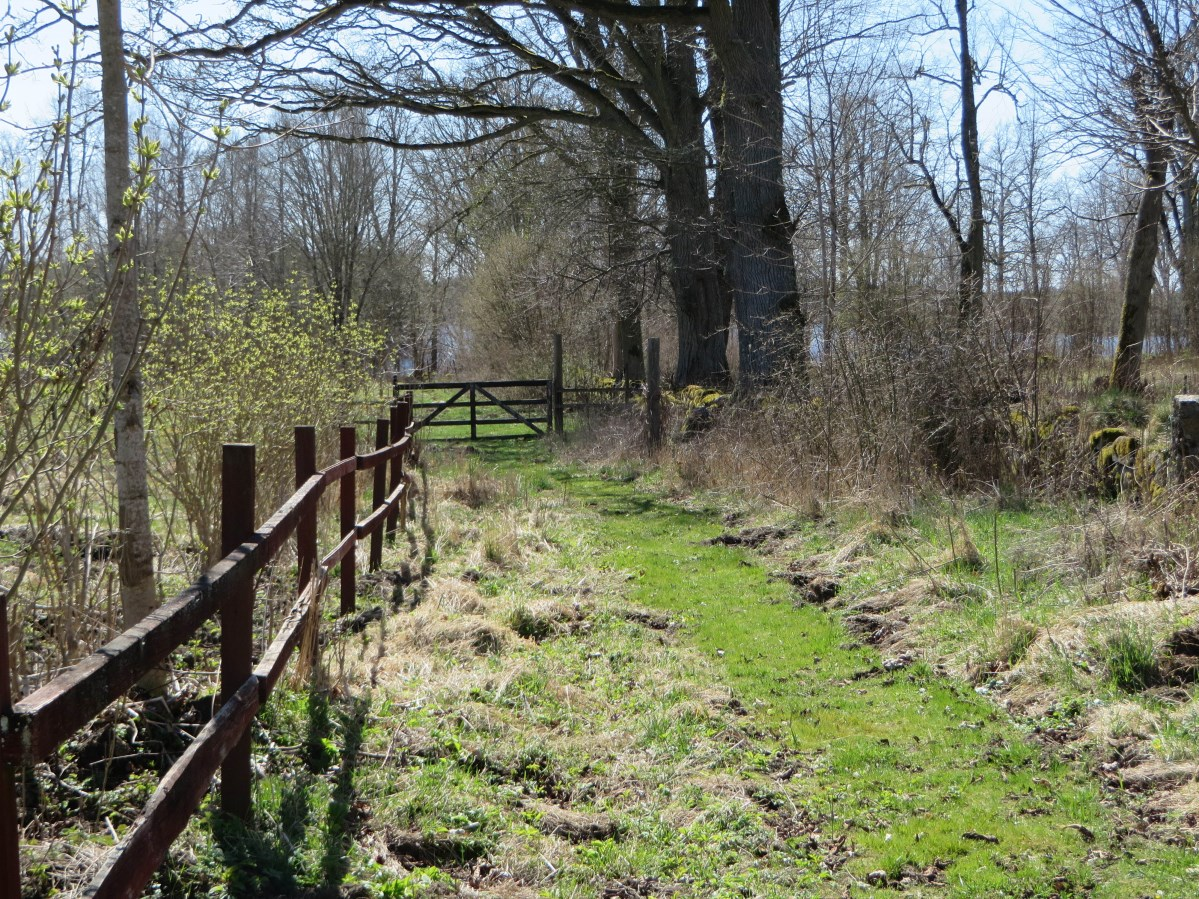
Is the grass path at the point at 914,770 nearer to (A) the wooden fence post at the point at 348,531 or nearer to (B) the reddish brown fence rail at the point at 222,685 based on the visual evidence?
(A) the wooden fence post at the point at 348,531

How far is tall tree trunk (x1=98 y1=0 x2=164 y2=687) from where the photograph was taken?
4.57 meters

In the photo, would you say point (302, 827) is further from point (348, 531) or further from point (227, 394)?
point (227, 394)

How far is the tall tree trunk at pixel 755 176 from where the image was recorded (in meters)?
15.6

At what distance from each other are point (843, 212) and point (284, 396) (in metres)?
7.22

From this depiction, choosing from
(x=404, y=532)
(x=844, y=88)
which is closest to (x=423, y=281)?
(x=844, y=88)

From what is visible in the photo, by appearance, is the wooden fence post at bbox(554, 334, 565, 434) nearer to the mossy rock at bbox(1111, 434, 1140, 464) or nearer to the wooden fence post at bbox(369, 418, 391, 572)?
the wooden fence post at bbox(369, 418, 391, 572)

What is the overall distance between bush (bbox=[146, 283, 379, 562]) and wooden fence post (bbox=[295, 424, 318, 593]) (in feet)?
2.76

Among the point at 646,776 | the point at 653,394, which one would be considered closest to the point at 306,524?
the point at 646,776

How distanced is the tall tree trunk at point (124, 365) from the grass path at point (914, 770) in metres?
3.19

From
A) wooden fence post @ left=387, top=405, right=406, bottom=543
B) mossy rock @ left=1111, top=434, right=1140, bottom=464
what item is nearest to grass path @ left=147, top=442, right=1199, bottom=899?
wooden fence post @ left=387, top=405, right=406, bottom=543

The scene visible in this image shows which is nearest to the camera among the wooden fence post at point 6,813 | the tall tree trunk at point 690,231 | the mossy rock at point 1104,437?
the wooden fence post at point 6,813

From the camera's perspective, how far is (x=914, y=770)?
5.14m

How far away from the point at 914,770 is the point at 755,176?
12146 millimetres

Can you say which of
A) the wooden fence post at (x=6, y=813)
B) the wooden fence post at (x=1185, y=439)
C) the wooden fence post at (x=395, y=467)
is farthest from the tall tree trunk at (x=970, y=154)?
the wooden fence post at (x=6, y=813)
